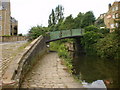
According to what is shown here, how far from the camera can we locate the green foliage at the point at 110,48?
21.0 metres

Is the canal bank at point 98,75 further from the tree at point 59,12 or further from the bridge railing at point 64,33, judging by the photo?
the tree at point 59,12

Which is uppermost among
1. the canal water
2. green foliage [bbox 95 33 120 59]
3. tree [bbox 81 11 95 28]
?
tree [bbox 81 11 95 28]

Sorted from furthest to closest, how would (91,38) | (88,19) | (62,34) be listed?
(88,19) → (91,38) → (62,34)

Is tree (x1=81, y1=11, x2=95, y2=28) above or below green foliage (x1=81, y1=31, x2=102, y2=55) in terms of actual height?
above

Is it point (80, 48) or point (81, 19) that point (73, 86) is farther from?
point (81, 19)

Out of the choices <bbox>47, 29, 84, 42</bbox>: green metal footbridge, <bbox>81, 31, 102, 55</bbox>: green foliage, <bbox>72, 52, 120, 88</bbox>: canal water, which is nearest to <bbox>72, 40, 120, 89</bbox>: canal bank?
<bbox>72, 52, 120, 88</bbox>: canal water

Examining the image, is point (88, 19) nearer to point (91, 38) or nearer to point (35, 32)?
point (91, 38)

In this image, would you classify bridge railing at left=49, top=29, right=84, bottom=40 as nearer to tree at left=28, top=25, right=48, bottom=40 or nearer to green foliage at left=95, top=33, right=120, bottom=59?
tree at left=28, top=25, right=48, bottom=40

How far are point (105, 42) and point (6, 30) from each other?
82.4ft

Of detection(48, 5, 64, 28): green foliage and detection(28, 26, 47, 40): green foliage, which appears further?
detection(48, 5, 64, 28): green foliage

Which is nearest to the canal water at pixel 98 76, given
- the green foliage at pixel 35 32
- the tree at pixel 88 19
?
the green foliage at pixel 35 32

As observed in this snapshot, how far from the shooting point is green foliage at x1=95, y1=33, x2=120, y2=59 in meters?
21.0

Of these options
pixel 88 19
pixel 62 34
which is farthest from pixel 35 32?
pixel 88 19

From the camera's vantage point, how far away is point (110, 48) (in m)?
21.9
